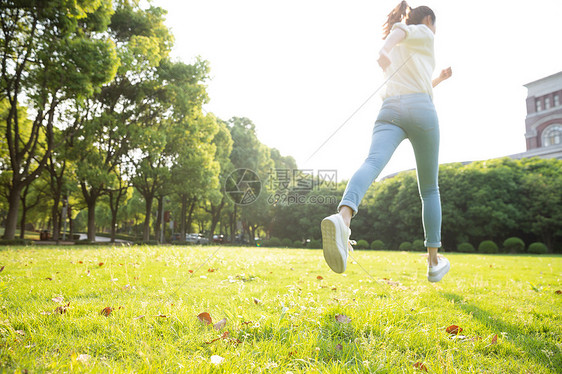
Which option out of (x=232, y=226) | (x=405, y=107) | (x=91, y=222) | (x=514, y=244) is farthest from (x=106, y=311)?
(x=232, y=226)

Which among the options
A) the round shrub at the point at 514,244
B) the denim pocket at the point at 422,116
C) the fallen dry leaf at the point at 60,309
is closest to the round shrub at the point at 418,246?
the round shrub at the point at 514,244

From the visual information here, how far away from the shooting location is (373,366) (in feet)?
5.16

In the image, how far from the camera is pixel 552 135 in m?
47.3

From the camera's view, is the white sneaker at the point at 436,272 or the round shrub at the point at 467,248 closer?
the white sneaker at the point at 436,272

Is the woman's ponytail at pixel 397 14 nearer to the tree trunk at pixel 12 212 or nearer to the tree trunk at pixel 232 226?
the tree trunk at pixel 12 212

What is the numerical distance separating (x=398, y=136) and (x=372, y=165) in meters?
0.43

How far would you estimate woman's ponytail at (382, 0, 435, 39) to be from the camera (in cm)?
309

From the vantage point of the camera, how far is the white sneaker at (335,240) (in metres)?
2.31

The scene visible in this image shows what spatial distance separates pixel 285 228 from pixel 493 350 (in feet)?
129

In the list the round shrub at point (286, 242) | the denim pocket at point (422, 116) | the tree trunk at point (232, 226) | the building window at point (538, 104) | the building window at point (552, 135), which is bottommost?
the round shrub at point (286, 242)

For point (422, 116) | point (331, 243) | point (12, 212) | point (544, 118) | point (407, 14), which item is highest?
point (544, 118)

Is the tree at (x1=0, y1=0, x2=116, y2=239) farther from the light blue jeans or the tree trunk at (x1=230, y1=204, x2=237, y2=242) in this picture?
the tree trunk at (x1=230, y1=204, x2=237, y2=242)

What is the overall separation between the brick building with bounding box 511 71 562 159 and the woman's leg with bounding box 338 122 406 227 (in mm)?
55895

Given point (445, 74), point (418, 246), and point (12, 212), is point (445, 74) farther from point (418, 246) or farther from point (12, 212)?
point (418, 246)
